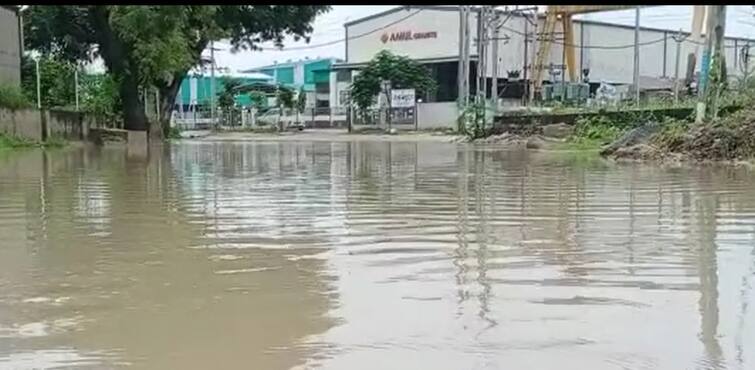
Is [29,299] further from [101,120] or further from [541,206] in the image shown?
[101,120]

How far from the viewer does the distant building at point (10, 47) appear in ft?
Answer: 79.2

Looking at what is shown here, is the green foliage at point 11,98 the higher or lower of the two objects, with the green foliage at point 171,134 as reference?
higher

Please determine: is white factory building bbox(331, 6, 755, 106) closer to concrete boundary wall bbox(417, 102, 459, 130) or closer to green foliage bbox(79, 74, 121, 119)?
concrete boundary wall bbox(417, 102, 459, 130)

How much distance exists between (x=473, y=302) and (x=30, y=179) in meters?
9.06

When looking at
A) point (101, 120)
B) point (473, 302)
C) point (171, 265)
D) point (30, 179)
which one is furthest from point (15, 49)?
point (473, 302)

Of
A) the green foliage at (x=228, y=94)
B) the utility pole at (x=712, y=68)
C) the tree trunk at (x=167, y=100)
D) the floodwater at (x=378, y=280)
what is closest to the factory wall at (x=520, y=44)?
the green foliage at (x=228, y=94)

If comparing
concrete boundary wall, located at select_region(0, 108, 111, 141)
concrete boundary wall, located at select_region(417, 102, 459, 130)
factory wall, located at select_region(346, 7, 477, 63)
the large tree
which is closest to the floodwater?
concrete boundary wall, located at select_region(0, 108, 111, 141)

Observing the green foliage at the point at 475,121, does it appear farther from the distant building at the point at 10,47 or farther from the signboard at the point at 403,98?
the distant building at the point at 10,47

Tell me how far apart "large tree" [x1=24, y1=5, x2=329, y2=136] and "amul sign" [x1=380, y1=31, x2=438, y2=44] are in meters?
14.4

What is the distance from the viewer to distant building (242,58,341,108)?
62438 mm

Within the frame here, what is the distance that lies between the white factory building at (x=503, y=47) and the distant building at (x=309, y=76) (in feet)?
12.4

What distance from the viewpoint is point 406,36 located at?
2055 inches

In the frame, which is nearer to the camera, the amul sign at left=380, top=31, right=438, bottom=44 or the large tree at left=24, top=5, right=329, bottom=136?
the large tree at left=24, top=5, right=329, bottom=136

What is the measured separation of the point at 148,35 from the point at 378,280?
22.1 m
